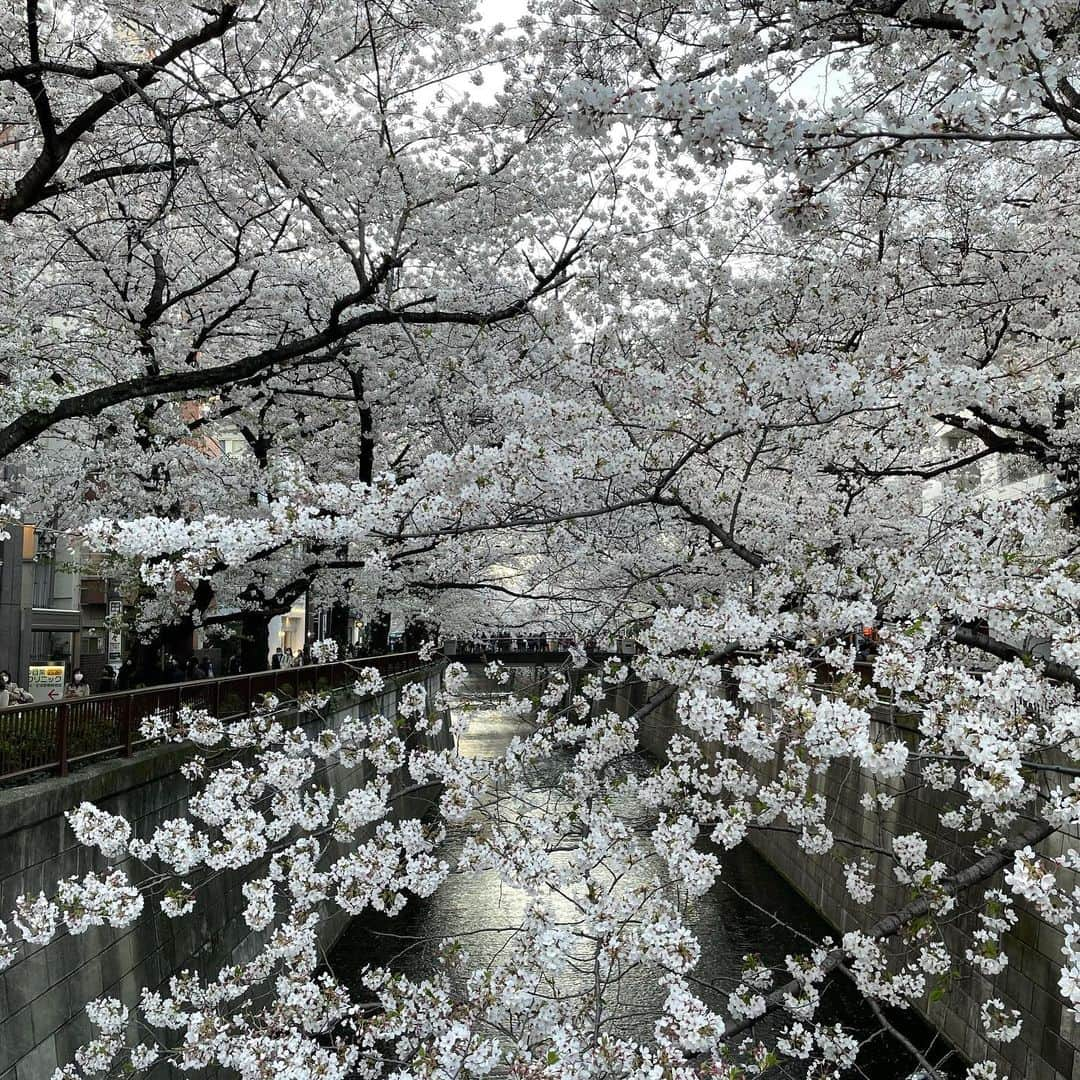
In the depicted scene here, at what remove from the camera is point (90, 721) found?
28.6ft

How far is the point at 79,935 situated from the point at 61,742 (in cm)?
143

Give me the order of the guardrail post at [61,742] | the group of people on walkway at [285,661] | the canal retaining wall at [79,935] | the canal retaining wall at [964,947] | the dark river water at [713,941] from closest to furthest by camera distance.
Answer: the canal retaining wall at [79,935], the guardrail post at [61,742], the canal retaining wall at [964,947], the dark river water at [713,941], the group of people on walkway at [285,661]

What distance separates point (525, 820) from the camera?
5.98 metres

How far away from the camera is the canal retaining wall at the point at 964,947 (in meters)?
9.09

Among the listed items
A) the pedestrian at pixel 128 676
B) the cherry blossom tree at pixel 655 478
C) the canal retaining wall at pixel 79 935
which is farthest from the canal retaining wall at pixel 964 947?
the pedestrian at pixel 128 676

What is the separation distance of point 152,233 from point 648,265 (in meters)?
6.37

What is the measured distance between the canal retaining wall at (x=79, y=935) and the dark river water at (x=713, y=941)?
1861 millimetres

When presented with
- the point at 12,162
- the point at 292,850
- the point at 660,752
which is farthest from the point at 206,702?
the point at 660,752

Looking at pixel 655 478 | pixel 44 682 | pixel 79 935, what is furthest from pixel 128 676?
pixel 655 478

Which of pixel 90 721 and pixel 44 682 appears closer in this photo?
pixel 90 721

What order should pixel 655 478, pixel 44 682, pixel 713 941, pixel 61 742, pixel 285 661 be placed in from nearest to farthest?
pixel 655 478 < pixel 61 742 < pixel 713 941 < pixel 44 682 < pixel 285 661

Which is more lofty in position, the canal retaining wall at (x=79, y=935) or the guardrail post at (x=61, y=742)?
the guardrail post at (x=61, y=742)

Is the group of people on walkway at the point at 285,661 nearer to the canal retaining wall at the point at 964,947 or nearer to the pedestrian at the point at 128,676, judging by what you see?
the pedestrian at the point at 128,676

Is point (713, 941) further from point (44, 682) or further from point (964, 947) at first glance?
point (44, 682)
